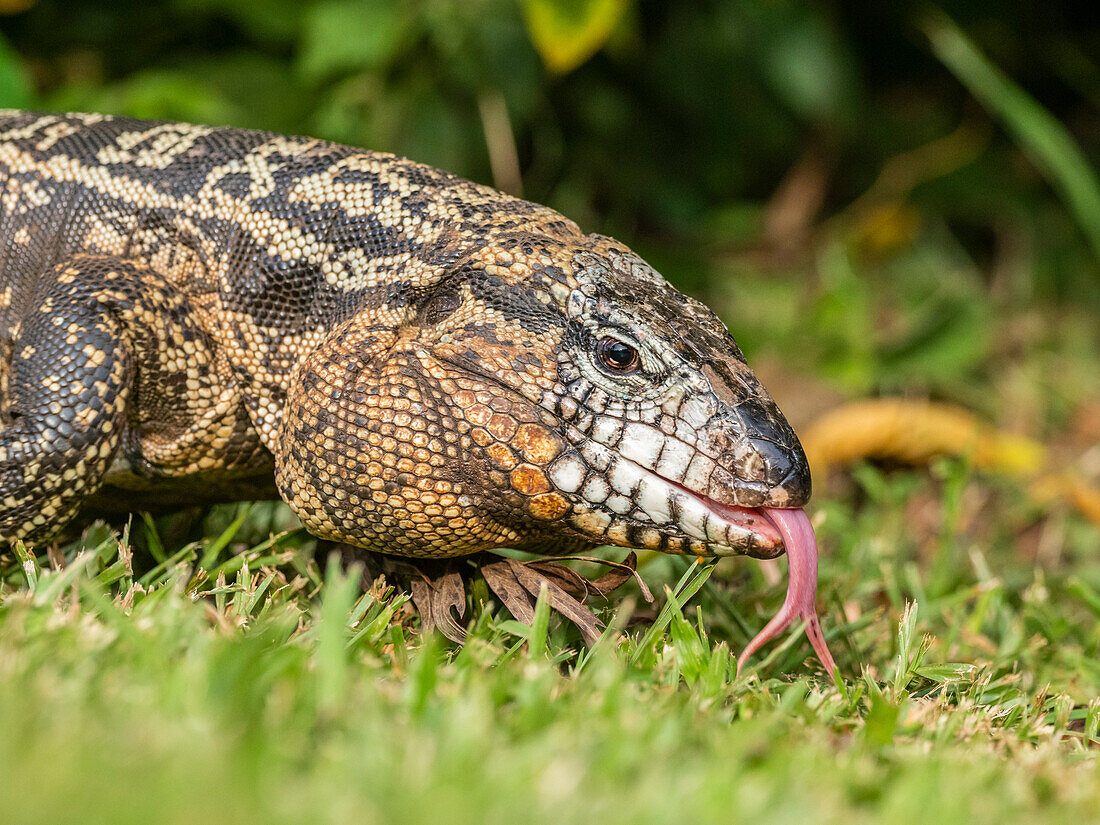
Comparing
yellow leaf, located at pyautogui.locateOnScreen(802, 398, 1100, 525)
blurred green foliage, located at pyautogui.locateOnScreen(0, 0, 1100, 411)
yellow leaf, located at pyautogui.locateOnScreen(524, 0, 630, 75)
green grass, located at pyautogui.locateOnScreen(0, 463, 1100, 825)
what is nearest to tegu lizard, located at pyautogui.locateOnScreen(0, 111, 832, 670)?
green grass, located at pyautogui.locateOnScreen(0, 463, 1100, 825)

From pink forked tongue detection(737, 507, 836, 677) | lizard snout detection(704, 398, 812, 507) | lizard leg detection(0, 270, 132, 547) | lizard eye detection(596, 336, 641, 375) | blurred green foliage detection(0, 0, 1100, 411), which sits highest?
blurred green foliage detection(0, 0, 1100, 411)

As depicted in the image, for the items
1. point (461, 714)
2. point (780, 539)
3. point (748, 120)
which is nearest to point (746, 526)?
point (780, 539)

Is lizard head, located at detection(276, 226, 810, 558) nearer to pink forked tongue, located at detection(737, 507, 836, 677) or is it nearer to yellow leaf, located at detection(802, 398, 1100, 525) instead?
pink forked tongue, located at detection(737, 507, 836, 677)

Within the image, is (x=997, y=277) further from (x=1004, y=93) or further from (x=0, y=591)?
(x=0, y=591)

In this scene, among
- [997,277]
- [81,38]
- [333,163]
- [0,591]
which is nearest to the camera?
[0,591]

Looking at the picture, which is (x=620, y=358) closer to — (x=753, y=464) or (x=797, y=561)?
(x=753, y=464)

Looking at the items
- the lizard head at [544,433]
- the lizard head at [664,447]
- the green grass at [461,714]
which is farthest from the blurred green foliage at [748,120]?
the lizard head at [664,447]

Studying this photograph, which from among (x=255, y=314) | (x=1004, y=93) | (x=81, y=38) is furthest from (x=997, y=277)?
(x=255, y=314)
